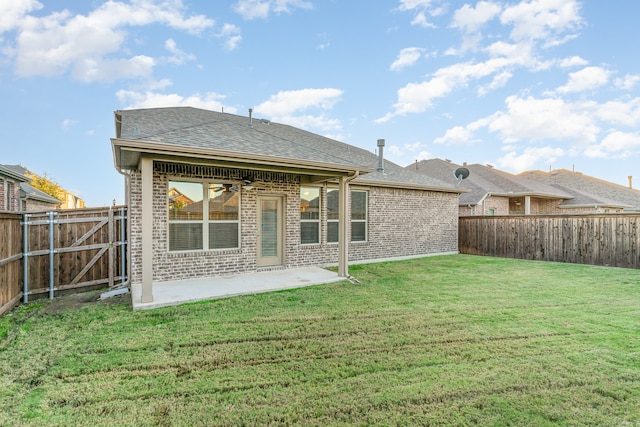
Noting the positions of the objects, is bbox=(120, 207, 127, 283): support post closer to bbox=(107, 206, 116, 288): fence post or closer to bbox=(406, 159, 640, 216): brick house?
bbox=(107, 206, 116, 288): fence post

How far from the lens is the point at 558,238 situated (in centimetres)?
1182

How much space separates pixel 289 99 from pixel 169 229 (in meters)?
12.4

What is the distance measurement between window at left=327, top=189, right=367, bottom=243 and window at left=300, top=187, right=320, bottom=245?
1.52 ft

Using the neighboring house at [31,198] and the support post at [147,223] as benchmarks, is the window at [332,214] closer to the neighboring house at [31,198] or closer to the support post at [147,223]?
the support post at [147,223]

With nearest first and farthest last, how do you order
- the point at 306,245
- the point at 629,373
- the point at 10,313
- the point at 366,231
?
1. the point at 629,373
2. the point at 10,313
3. the point at 306,245
4. the point at 366,231

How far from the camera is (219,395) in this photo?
282 cm

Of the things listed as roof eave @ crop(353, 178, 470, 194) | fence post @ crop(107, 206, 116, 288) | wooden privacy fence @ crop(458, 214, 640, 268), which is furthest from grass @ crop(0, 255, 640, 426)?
wooden privacy fence @ crop(458, 214, 640, 268)

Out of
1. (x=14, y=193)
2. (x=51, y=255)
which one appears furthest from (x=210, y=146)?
(x=14, y=193)

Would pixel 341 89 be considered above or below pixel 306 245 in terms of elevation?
above

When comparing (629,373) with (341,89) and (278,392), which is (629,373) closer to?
(278,392)

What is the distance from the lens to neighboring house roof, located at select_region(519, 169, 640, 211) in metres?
20.5

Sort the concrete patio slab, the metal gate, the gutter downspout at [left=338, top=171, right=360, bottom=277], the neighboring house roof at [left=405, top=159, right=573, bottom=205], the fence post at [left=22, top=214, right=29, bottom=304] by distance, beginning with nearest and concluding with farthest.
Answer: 1. the concrete patio slab
2. the fence post at [left=22, top=214, right=29, bottom=304]
3. the metal gate
4. the gutter downspout at [left=338, top=171, right=360, bottom=277]
5. the neighboring house roof at [left=405, top=159, right=573, bottom=205]

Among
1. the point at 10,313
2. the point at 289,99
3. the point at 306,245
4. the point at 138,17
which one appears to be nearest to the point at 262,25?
the point at 138,17

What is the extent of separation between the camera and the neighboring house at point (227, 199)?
5.96 metres
